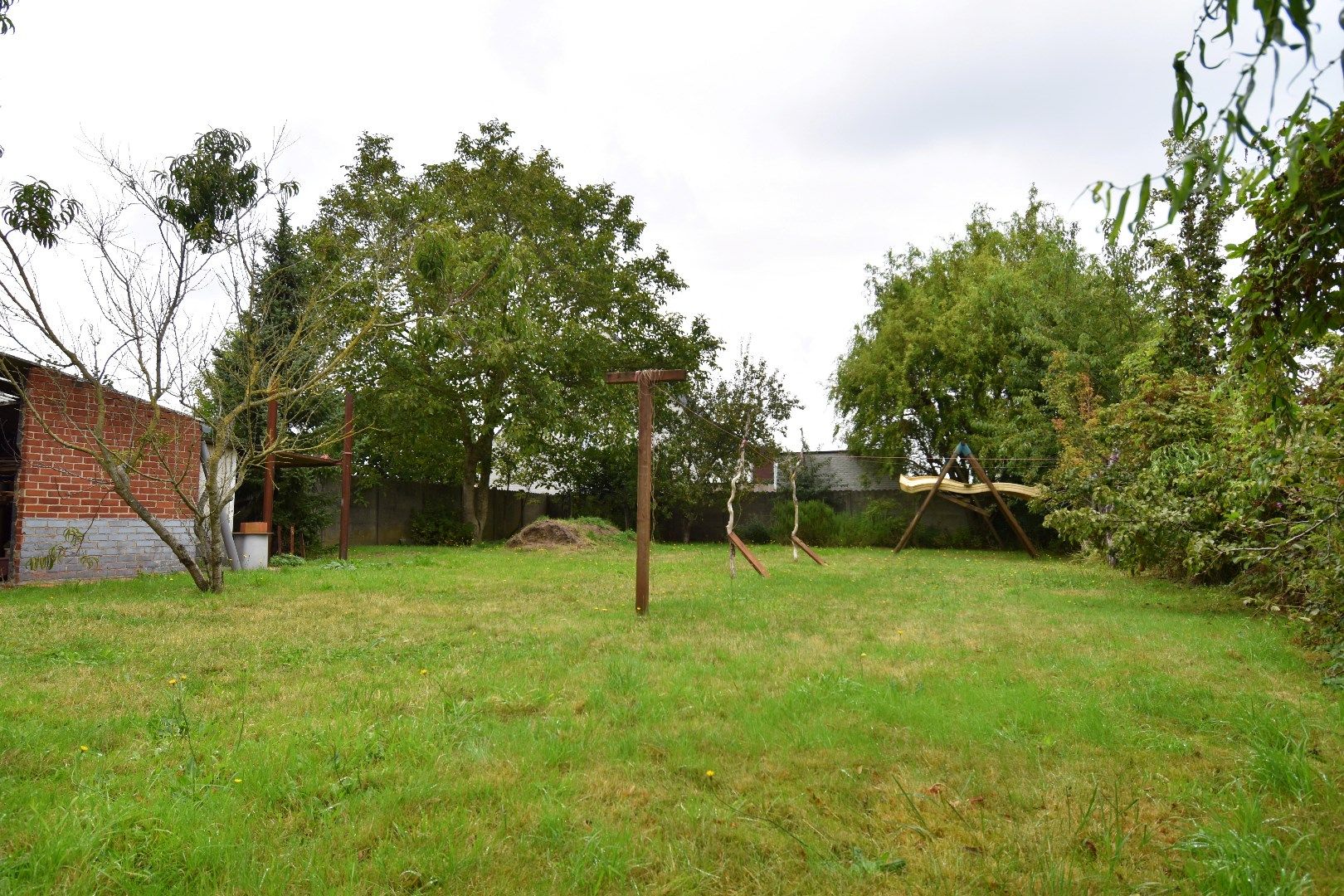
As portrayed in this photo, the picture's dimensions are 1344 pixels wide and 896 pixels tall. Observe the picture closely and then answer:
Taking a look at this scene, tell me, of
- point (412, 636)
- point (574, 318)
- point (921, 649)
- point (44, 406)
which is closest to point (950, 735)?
point (921, 649)

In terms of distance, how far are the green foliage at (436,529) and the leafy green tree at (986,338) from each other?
11030 millimetres

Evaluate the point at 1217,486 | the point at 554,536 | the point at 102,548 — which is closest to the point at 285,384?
the point at 102,548

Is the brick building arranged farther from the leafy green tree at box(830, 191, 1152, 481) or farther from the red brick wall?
the leafy green tree at box(830, 191, 1152, 481)

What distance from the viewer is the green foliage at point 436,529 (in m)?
20.6

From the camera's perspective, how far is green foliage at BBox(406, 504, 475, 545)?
20.6 metres

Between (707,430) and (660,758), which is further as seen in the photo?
(707,430)

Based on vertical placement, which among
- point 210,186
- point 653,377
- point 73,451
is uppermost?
point 210,186

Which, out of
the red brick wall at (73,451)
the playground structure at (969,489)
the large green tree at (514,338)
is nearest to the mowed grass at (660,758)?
the red brick wall at (73,451)

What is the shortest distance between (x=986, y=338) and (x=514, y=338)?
1179 centimetres

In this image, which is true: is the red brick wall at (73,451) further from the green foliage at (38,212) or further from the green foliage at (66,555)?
the green foliage at (38,212)

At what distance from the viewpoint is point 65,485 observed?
9773 mm

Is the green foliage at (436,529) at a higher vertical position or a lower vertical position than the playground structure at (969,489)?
lower

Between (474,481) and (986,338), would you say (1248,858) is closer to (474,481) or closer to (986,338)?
(986,338)

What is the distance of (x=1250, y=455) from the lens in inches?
221
